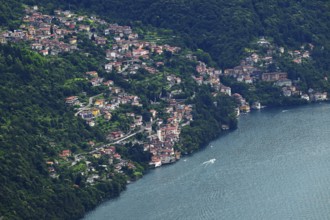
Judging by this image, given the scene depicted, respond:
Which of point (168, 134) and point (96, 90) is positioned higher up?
point (96, 90)

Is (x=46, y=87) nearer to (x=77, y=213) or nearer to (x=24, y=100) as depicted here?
(x=24, y=100)

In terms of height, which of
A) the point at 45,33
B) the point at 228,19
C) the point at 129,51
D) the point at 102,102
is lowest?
the point at 102,102

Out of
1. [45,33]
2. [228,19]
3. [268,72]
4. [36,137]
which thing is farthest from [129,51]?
[36,137]

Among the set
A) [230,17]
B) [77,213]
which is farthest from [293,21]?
[77,213]

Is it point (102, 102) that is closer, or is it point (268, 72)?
point (102, 102)

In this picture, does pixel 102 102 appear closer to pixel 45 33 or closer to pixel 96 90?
pixel 96 90

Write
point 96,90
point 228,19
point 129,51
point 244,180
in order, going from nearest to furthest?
point 244,180 < point 96,90 < point 129,51 < point 228,19

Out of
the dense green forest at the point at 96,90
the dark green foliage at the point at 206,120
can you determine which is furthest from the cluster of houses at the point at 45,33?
the dark green foliage at the point at 206,120
